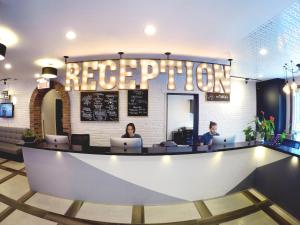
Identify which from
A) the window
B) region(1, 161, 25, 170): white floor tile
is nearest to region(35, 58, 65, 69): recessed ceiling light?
region(1, 161, 25, 170): white floor tile

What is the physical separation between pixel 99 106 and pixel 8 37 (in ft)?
8.52

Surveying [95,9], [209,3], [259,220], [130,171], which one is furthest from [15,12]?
[259,220]

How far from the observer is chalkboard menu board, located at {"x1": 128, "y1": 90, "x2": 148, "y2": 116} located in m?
4.94

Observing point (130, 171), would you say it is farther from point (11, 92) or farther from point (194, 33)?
point (11, 92)

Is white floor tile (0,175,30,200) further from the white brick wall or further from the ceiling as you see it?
the ceiling

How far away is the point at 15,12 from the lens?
6.98 feet

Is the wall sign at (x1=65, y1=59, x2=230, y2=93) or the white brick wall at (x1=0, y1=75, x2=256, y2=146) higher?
the wall sign at (x1=65, y1=59, x2=230, y2=93)

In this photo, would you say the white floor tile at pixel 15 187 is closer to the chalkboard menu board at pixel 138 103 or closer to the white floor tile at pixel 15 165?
the white floor tile at pixel 15 165

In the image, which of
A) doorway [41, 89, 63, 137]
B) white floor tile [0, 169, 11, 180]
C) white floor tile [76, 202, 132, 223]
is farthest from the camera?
doorway [41, 89, 63, 137]

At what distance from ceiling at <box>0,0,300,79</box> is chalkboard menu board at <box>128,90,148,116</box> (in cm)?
165

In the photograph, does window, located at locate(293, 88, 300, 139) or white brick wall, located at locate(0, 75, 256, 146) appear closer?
white brick wall, located at locate(0, 75, 256, 146)

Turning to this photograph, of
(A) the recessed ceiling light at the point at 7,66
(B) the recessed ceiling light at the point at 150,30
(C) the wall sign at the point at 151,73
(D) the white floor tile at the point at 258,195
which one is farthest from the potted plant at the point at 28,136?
(D) the white floor tile at the point at 258,195

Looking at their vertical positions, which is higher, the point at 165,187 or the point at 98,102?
the point at 98,102

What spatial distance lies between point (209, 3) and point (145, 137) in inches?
142
